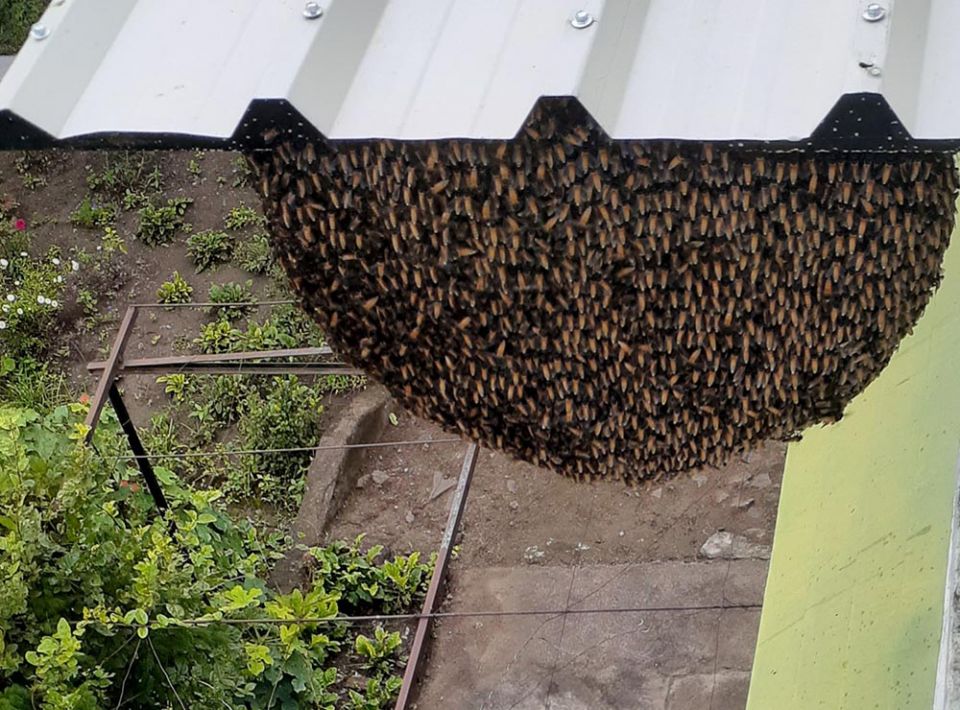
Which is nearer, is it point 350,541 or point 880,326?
point 880,326

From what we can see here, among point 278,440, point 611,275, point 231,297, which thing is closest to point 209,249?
point 231,297

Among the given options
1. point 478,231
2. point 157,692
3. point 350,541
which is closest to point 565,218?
point 478,231

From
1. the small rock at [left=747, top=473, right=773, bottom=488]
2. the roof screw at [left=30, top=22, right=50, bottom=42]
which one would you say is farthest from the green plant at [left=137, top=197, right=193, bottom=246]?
the roof screw at [left=30, top=22, right=50, bottom=42]

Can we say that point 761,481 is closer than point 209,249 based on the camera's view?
Yes

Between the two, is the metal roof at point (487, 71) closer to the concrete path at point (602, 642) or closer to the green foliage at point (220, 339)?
the concrete path at point (602, 642)

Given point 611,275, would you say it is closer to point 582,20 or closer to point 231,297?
point 582,20

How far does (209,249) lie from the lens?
6.34m

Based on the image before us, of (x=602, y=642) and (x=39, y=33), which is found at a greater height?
(x=39, y=33)

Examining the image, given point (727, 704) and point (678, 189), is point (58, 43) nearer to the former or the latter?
point (678, 189)

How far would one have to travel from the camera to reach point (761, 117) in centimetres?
108

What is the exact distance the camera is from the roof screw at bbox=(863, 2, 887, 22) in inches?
43.7

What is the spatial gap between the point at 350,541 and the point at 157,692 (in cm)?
205

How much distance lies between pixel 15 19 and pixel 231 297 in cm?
290

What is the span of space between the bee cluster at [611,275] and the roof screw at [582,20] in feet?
0.30
